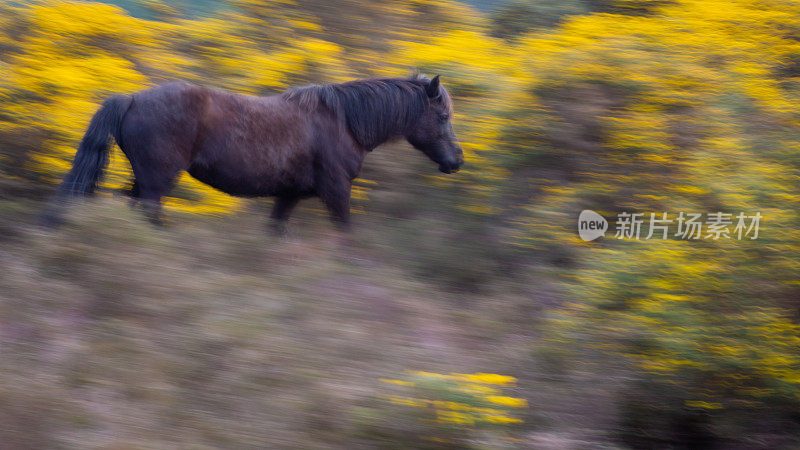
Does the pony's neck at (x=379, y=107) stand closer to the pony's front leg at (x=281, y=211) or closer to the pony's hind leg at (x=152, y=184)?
the pony's front leg at (x=281, y=211)

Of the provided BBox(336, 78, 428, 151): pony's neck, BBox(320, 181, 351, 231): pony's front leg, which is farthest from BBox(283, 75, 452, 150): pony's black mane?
BBox(320, 181, 351, 231): pony's front leg

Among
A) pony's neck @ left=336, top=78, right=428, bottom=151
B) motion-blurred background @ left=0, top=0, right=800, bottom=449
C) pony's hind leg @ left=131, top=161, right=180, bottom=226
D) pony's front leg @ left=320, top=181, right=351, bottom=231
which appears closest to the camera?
motion-blurred background @ left=0, top=0, right=800, bottom=449

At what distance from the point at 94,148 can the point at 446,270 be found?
9.96 ft

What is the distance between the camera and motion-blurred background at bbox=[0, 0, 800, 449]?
388cm

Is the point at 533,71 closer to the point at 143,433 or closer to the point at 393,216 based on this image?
the point at 393,216

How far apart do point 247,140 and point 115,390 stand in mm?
3083

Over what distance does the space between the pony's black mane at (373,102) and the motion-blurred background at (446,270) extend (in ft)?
2.69

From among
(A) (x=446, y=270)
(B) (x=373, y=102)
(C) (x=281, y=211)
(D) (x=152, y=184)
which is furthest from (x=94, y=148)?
(A) (x=446, y=270)

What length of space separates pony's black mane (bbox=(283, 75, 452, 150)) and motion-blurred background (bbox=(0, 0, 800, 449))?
0.82m

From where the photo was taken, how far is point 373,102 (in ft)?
23.5

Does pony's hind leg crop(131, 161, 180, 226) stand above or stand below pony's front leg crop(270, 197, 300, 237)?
above

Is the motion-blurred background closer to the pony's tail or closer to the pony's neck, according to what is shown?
the pony's tail

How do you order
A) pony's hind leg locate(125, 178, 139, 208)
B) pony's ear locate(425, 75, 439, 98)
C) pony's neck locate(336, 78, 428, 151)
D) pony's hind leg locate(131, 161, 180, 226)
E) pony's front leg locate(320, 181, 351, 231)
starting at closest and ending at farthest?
pony's hind leg locate(131, 161, 180, 226), pony's hind leg locate(125, 178, 139, 208), pony's front leg locate(320, 181, 351, 231), pony's neck locate(336, 78, 428, 151), pony's ear locate(425, 75, 439, 98)

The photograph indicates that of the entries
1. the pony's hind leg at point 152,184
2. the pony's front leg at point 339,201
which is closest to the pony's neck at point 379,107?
the pony's front leg at point 339,201
